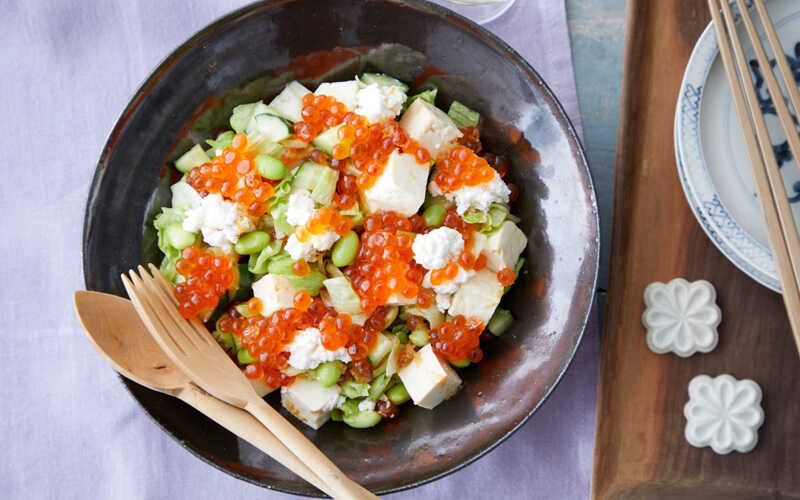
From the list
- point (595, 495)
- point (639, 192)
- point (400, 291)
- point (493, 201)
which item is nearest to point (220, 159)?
point (400, 291)

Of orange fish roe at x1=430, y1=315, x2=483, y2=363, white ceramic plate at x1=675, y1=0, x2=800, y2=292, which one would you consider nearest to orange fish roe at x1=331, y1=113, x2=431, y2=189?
orange fish roe at x1=430, y1=315, x2=483, y2=363

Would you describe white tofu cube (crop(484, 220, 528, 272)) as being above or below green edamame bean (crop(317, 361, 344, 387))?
above

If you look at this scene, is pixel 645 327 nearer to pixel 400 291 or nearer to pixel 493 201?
pixel 493 201

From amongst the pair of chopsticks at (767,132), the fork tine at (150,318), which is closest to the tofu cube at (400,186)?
the fork tine at (150,318)

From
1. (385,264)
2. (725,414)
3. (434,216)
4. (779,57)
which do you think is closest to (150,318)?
(385,264)

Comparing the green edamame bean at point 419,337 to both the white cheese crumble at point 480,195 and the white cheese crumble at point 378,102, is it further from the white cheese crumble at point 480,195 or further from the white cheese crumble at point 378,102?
the white cheese crumble at point 378,102

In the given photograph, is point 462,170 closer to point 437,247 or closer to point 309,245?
point 437,247

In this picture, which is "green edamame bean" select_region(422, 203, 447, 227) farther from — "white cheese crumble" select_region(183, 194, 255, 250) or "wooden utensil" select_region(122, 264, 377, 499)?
"wooden utensil" select_region(122, 264, 377, 499)
